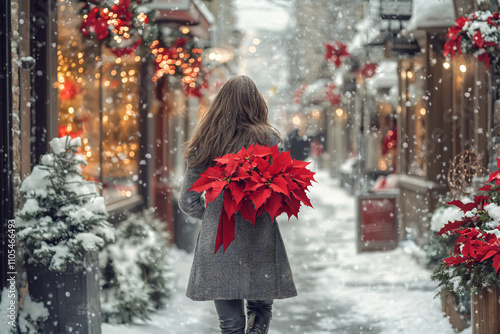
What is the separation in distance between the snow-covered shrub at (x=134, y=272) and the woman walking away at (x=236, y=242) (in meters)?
2.51

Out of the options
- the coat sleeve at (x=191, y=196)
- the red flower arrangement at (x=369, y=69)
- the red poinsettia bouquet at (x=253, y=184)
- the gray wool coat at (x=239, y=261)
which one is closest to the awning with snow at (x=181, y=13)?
the coat sleeve at (x=191, y=196)

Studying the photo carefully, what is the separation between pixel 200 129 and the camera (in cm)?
384

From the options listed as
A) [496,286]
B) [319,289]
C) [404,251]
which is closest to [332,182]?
[404,251]

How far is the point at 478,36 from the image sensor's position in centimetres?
562

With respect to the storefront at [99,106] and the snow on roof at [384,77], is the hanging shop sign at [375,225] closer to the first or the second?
the storefront at [99,106]

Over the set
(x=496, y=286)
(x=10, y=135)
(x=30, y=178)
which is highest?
(x=10, y=135)

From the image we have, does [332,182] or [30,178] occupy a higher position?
[30,178]

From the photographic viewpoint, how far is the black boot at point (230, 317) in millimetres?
3682

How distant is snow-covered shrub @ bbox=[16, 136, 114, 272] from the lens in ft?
15.6

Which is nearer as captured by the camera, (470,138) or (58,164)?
(58,164)

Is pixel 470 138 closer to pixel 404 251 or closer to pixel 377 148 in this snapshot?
pixel 404 251

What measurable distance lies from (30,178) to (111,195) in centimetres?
317

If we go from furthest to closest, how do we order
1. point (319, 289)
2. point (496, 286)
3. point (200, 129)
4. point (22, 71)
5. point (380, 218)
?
point (380, 218), point (319, 289), point (22, 71), point (496, 286), point (200, 129)

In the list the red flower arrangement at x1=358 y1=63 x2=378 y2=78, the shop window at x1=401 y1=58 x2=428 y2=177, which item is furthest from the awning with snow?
the red flower arrangement at x1=358 y1=63 x2=378 y2=78
